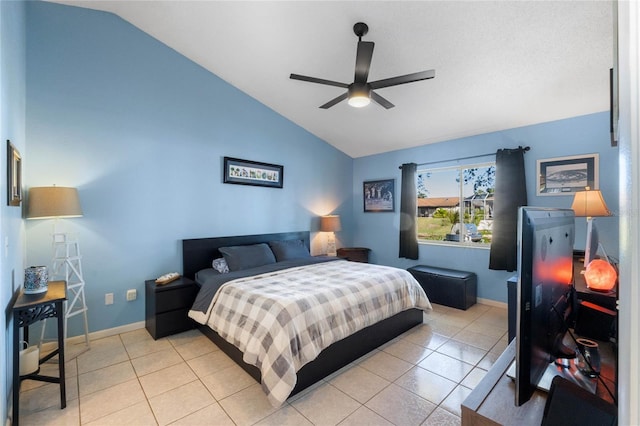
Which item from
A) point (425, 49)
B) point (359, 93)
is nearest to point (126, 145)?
point (359, 93)

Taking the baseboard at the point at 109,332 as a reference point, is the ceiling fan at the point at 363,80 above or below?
above

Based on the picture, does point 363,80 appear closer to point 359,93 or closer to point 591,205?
point 359,93

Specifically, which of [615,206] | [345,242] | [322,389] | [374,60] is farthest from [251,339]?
[615,206]

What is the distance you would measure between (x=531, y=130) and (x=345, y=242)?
356cm

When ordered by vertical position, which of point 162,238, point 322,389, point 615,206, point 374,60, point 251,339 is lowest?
point 322,389

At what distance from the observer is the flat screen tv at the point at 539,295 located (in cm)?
82

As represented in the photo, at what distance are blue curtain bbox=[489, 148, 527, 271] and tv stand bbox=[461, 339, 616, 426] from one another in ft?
10.1

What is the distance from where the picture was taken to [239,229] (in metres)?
Answer: 4.10

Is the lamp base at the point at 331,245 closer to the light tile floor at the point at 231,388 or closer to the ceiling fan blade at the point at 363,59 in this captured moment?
the light tile floor at the point at 231,388

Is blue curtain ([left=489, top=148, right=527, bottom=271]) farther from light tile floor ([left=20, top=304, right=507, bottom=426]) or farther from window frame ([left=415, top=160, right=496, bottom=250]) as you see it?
light tile floor ([left=20, top=304, right=507, bottom=426])

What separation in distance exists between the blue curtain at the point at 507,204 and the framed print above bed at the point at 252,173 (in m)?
3.26

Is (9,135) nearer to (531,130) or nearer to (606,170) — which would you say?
(531,130)

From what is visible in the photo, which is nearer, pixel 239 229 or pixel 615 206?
pixel 615 206

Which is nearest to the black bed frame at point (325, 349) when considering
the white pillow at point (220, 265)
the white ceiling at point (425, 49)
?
the white pillow at point (220, 265)
